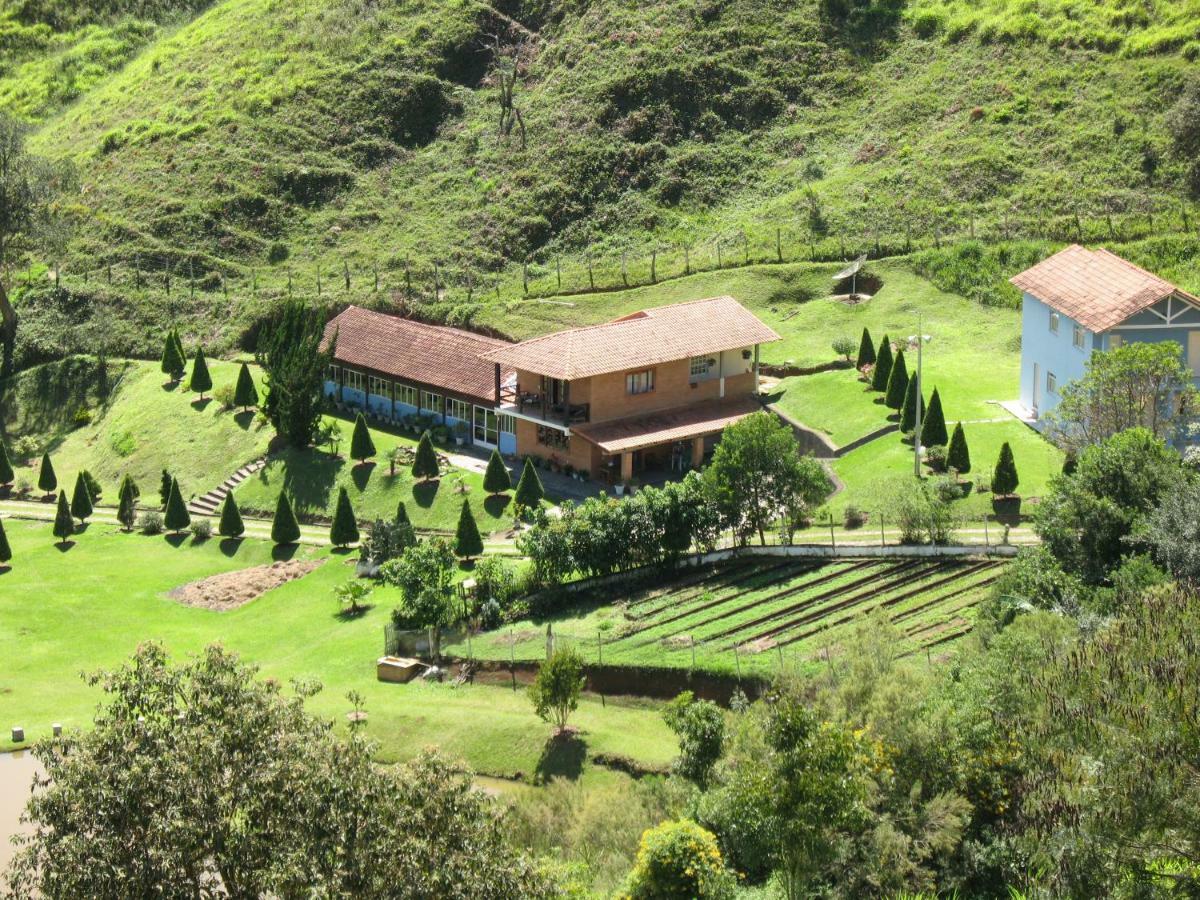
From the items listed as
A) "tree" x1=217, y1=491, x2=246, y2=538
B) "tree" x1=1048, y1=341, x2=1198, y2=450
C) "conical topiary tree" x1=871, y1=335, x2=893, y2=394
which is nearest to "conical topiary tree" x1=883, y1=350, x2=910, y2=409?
"conical topiary tree" x1=871, y1=335, x2=893, y2=394

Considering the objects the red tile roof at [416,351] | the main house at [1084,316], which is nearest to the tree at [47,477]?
the red tile roof at [416,351]

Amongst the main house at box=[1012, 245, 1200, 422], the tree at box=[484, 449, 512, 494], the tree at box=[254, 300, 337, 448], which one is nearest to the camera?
the main house at box=[1012, 245, 1200, 422]

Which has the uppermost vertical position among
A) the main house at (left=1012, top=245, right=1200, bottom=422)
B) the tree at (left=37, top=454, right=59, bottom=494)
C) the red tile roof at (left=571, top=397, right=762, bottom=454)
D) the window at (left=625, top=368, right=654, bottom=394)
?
the main house at (left=1012, top=245, right=1200, bottom=422)

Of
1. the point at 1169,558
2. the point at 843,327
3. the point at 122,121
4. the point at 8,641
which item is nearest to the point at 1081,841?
the point at 1169,558

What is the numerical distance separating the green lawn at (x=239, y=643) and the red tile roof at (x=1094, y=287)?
25.0 m

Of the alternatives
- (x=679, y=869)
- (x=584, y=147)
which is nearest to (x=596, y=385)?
(x=584, y=147)

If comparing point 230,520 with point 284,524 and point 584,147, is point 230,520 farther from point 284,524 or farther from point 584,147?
point 584,147

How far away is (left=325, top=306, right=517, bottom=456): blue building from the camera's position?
70.3 meters

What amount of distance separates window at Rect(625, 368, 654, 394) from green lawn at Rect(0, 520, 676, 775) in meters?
14.9

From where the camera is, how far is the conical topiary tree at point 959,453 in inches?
2335

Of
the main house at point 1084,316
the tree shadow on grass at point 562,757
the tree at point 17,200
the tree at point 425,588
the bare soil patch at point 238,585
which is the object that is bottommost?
the tree shadow on grass at point 562,757

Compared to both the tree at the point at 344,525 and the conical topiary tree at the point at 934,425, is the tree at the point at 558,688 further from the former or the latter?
the conical topiary tree at the point at 934,425

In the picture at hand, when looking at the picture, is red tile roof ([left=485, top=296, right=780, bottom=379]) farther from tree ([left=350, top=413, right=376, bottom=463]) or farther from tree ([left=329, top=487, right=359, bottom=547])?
tree ([left=329, top=487, right=359, bottom=547])

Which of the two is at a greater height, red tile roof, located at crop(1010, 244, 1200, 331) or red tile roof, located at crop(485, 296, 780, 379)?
red tile roof, located at crop(1010, 244, 1200, 331)
